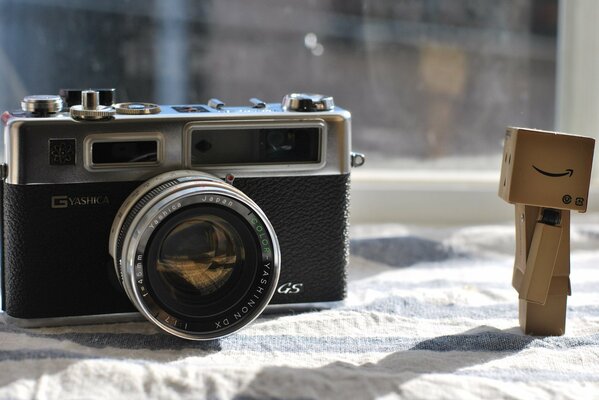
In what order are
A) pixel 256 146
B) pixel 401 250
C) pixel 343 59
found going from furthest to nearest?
pixel 343 59 → pixel 401 250 → pixel 256 146

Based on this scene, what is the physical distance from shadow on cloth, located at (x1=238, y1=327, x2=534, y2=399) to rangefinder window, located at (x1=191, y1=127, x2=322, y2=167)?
0.67 feet

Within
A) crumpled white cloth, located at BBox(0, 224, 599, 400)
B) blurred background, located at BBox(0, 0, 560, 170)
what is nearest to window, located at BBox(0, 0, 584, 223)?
blurred background, located at BBox(0, 0, 560, 170)

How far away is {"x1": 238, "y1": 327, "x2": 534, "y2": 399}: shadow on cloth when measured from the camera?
0.73 m

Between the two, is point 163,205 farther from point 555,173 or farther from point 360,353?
point 555,173

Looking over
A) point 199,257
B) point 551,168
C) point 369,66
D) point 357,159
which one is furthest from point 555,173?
point 369,66

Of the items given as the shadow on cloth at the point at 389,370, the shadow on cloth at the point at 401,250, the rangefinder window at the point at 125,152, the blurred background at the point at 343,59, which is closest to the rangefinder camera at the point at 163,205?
the rangefinder window at the point at 125,152

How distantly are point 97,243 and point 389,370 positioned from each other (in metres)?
0.28

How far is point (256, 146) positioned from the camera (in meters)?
0.88

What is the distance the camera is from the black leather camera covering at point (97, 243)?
0.84m

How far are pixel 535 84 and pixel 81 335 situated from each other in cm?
70

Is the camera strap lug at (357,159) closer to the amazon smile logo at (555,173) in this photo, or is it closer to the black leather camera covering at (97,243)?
the black leather camera covering at (97,243)

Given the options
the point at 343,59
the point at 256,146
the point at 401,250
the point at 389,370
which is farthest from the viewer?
the point at 343,59

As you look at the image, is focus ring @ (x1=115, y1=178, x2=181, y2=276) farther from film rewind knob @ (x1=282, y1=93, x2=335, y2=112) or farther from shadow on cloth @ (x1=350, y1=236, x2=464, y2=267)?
shadow on cloth @ (x1=350, y1=236, x2=464, y2=267)

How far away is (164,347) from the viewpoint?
2.71 ft
